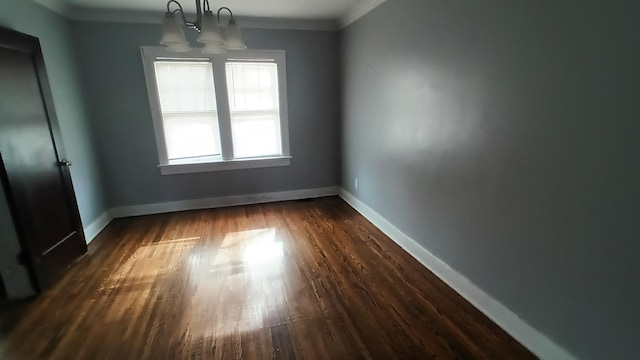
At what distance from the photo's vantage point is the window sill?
4.09 meters

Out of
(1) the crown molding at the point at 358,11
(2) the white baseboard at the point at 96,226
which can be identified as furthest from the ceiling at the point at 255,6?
(2) the white baseboard at the point at 96,226

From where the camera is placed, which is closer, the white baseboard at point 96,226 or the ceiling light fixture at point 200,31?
the ceiling light fixture at point 200,31

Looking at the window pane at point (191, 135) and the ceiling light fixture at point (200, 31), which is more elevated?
the ceiling light fixture at point (200, 31)

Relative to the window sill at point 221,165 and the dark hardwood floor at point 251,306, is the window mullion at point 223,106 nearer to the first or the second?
the window sill at point 221,165

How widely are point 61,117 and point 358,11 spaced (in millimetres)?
3362

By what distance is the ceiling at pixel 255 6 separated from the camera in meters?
3.22

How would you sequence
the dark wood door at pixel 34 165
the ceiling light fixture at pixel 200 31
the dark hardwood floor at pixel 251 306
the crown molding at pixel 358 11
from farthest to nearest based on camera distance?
the crown molding at pixel 358 11 → the dark wood door at pixel 34 165 → the ceiling light fixture at pixel 200 31 → the dark hardwood floor at pixel 251 306

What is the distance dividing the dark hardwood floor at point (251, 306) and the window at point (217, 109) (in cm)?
128

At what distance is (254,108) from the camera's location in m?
4.25

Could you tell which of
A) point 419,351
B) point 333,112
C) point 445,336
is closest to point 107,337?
point 419,351

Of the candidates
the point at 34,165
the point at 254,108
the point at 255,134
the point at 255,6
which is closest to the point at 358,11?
the point at 255,6

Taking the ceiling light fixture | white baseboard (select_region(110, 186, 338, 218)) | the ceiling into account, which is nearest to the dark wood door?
the ceiling

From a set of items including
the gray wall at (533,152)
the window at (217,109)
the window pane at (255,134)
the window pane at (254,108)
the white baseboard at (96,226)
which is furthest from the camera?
the window pane at (255,134)

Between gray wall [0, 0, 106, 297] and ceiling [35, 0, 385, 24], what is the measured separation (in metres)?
0.26
